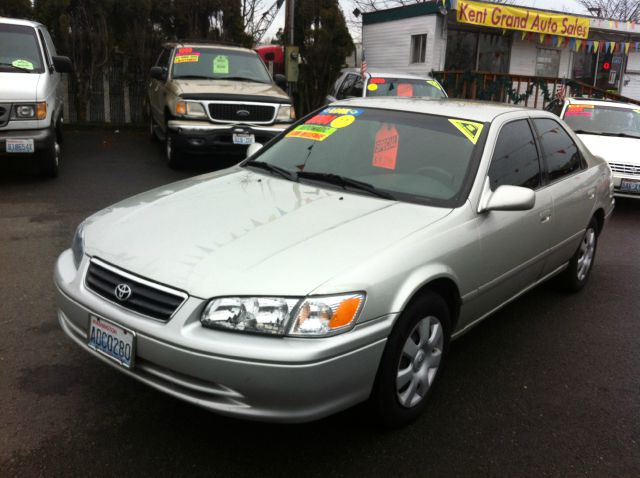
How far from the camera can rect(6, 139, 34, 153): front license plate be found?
23.2 feet

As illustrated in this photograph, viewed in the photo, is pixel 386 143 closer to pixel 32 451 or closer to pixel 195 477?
pixel 195 477

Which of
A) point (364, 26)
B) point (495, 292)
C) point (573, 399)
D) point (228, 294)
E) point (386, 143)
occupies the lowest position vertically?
point (573, 399)

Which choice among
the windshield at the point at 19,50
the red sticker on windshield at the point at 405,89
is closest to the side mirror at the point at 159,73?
the windshield at the point at 19,50

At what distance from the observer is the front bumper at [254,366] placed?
2299 mm

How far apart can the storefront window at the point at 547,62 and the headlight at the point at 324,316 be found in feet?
64.0

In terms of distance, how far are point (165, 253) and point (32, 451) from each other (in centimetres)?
103

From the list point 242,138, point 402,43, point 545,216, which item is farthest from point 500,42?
point 545,216

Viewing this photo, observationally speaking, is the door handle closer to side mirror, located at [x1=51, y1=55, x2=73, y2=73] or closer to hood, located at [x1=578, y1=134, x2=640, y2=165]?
hood, located at [x1=578, y1=134, x2=640, y2=165]

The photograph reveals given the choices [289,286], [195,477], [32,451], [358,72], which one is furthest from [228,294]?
[358,72]

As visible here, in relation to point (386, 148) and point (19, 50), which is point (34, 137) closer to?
point (19, 50)

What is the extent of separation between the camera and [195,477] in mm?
2496

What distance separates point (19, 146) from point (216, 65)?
3.58 m

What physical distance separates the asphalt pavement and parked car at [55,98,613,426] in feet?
0.93

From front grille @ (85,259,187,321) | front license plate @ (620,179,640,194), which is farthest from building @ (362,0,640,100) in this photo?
front grille @ (85,259,187,321)
